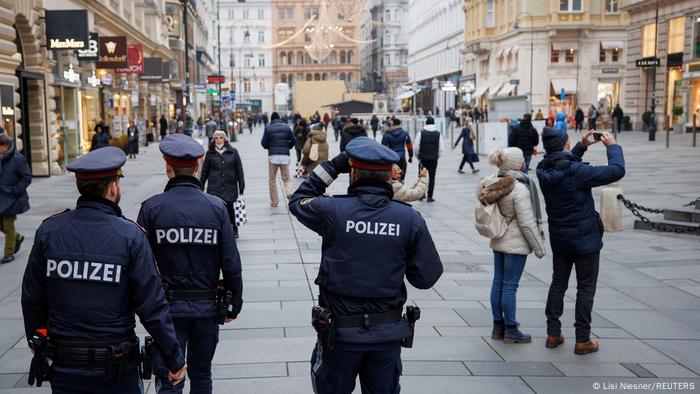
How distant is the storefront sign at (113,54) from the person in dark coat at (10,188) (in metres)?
15.7

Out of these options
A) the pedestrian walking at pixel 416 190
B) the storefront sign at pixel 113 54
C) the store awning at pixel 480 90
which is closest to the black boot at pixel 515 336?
the pedestrian walking at pixel 416 190

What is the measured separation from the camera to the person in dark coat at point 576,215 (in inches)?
249

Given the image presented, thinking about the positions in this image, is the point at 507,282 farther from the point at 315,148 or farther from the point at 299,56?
the point at 299,56

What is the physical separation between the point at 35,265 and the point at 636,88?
44.6 m

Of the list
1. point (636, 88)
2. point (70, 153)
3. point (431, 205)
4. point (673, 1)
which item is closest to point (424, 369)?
point (431, 205)

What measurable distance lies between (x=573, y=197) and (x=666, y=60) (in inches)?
1474

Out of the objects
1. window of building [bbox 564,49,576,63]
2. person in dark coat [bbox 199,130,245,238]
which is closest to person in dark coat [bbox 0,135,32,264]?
person in dark coat [bbox 199,130,245,238]

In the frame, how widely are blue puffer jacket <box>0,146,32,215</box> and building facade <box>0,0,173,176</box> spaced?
849 cm

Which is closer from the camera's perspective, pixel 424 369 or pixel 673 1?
pixel 424 369

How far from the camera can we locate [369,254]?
13.3ft

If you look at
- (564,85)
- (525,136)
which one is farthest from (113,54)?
(564,85)

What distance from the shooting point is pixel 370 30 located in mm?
130125

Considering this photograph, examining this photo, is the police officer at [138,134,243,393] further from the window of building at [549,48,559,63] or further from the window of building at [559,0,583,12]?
the window of building at [559,0,583,12]

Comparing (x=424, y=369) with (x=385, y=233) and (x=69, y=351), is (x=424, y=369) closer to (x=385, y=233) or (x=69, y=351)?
(x=385, y=233)
